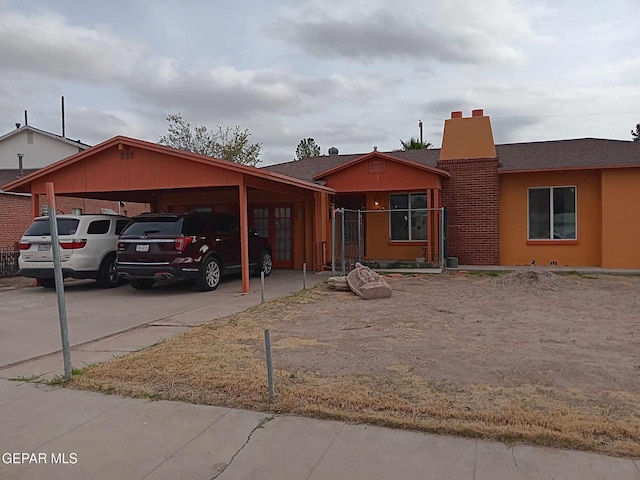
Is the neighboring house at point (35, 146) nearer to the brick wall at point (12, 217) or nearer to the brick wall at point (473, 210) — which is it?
the brick wall at point (12, 217)

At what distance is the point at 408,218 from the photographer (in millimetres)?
17625

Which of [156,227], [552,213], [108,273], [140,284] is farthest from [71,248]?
[552,213]

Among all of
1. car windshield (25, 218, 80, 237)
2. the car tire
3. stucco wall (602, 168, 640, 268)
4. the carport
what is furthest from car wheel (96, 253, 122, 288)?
stucco wall (602, 168, 640, 268)

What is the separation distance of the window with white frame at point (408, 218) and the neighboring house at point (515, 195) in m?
0.05

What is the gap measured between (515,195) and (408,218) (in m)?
3.44

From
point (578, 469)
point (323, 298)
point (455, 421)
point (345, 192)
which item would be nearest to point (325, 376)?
point (455, 421)

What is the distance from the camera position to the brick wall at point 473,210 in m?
16.4

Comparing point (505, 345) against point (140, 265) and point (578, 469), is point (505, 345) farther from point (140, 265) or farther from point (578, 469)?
point (140, 265)

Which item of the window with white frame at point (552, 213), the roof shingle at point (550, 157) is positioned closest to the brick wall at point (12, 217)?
the roof shingle at point (550, 157)

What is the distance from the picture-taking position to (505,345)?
6.70m

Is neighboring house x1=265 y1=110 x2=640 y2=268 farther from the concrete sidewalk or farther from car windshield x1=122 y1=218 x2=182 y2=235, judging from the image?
the concrete sidewalk

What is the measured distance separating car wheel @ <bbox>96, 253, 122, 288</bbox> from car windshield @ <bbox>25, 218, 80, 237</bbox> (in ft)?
3.75

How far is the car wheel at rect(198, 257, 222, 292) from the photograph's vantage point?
1224 cm

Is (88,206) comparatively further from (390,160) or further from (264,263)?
(390,160)
